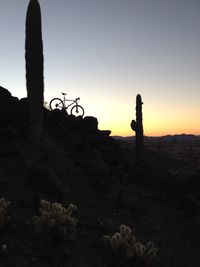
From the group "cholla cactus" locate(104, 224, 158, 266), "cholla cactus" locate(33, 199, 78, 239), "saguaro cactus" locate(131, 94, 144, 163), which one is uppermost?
"saguaro cactus" locate(131, 94, 144, 163)

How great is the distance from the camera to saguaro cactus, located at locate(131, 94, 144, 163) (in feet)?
70.2

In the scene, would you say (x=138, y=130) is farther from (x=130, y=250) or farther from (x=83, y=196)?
(x=130, y=250)

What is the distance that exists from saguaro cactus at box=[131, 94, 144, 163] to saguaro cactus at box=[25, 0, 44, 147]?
7719 mm

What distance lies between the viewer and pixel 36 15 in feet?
48.9

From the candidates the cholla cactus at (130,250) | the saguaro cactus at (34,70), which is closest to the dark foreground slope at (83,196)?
the cholla cactus at (130,250)

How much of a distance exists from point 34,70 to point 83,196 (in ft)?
16.2

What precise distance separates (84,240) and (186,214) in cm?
487

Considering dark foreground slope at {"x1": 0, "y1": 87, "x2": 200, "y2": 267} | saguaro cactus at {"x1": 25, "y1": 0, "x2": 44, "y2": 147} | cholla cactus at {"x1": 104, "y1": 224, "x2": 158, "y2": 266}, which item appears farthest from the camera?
saguaro cactus at {"x1": 25, "y1": 0, "x2": 44, "y2": 147}

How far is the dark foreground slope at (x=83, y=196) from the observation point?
7992mm

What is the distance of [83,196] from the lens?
40.2 ft

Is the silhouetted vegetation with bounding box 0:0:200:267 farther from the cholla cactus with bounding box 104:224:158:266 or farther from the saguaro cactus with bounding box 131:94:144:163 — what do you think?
the saguaro cactus with bounding box 131:94:144:163

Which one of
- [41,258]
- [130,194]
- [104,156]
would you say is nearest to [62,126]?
[104,156]

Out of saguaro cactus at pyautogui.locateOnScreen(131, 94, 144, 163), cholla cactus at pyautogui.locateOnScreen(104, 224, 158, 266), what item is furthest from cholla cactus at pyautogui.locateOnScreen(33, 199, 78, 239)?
saguaro cactus at pyautogui.locateOnScreen(131, 94, 144, 163)

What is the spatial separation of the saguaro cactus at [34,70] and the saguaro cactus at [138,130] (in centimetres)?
772
